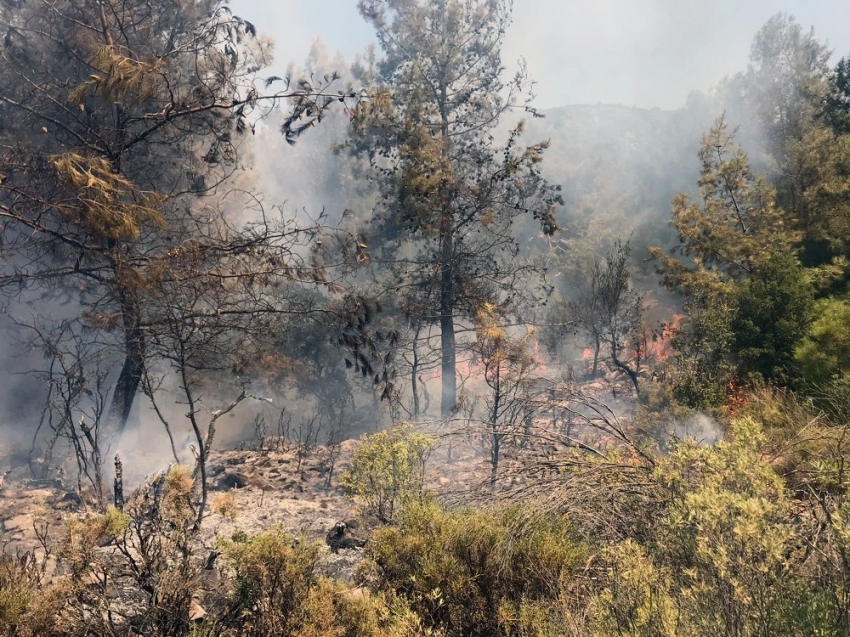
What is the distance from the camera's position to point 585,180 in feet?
171

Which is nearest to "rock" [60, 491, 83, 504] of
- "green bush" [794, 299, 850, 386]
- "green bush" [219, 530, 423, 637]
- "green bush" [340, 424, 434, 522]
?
"green bush" [340, 424, 434, 522]

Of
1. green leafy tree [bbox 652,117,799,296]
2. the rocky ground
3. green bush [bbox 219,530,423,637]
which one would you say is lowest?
the rocky ground

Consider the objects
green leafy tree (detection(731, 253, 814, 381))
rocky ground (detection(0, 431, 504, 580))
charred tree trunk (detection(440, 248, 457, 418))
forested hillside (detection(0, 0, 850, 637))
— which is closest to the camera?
forested hillside (detection(0, 0, 850, 637))

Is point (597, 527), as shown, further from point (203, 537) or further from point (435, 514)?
point (203, 537)

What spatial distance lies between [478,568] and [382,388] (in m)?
7.74

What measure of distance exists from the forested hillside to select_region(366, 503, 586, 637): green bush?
0.02 m

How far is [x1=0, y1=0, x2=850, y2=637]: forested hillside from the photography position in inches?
126

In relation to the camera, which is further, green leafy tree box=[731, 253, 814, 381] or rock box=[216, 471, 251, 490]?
rock box=[216, 471, 251, 490]

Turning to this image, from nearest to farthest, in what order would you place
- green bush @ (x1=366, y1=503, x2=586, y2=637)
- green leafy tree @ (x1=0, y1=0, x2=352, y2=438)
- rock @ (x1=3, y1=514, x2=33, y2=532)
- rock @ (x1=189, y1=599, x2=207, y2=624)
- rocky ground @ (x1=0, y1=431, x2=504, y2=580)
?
1. green bush @ (x1=366, y1=503, x2=586, y2=637)
2. rock @ (x1=189, y1=599, x2=207, y2=624)
3. rocky ground @ (x1=0, y1=431, x2=504, y2=580)
4. green leafy tree @ (x1=0, y1=0, x2=352, y2=438)
5. rock @ (x1=3, y1=514, x2=33, y2=532)

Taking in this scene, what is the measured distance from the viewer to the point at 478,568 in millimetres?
3793

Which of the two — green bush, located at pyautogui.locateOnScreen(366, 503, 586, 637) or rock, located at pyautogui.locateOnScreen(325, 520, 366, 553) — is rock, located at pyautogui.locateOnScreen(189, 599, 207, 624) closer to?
green bush, located at pyautogui.locateOnScreen(366, 503, 586, 637)

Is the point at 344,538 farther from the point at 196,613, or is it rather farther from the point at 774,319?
the point at 774,319

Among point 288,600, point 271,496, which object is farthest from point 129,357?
point 288,600

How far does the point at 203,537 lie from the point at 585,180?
51.2 m
